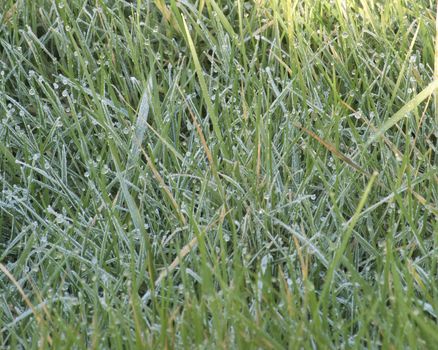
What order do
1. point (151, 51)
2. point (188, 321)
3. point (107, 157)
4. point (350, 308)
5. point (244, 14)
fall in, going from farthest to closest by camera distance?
1. point (244, 14)
2. point (151, 51)
3. point (107, 157)
4. point (350, 308)
5. point (188, 321)

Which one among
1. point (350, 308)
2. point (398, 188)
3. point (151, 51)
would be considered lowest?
point (350, 308)

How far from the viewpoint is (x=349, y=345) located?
1.39 metres

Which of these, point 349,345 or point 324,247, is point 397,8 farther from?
point 349,345

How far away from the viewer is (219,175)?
1802 mm

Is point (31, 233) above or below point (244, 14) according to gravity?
below

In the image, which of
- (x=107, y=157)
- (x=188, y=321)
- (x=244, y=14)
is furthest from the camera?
(x=244, y=14)

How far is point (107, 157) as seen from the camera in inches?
74.6

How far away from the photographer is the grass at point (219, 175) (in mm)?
1405

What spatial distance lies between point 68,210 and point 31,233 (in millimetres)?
103

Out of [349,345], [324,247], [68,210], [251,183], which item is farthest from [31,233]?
[349,345]

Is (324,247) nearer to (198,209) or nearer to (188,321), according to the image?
(198,209)

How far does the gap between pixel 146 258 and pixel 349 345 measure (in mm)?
414

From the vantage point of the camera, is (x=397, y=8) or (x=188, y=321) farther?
(x=397, y=8)

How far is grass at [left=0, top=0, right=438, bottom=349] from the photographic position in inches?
55.3
